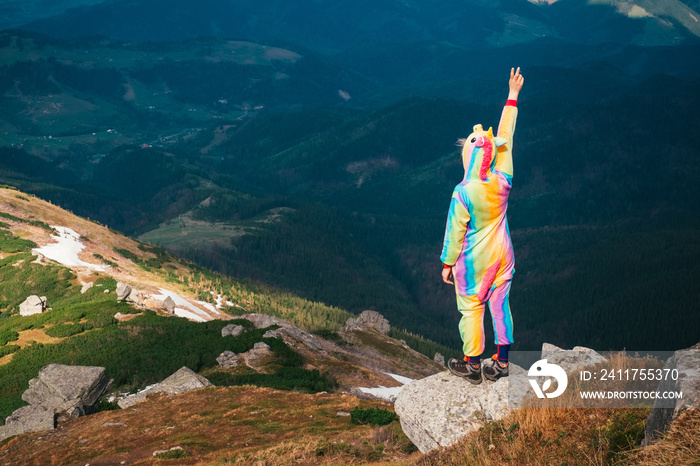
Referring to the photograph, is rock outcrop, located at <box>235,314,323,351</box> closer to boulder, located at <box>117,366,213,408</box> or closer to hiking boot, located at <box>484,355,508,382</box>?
boulder, located at <box>117,366,213,408</box>

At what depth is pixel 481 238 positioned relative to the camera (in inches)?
723

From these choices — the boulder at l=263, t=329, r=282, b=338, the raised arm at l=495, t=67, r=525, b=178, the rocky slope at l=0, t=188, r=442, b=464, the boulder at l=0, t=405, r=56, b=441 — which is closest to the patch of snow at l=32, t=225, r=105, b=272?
the rocky slope at l=0, t=188, r=442, b=464

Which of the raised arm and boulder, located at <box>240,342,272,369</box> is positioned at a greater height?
the raised arm

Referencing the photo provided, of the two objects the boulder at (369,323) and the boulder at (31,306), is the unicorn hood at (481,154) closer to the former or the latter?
the boulder at (31,306)

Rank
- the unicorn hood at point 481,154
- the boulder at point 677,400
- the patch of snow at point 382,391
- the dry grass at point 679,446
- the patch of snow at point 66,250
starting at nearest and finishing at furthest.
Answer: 1. the dry grass at point 679,446
2. the boulder at point 677,400
3. the unicorn hood at point 481,154
4. the patch of snow at point 382,391
5. the patch of snow at point 66,250

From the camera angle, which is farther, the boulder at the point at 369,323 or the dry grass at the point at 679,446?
the boulder at the point at 369,323

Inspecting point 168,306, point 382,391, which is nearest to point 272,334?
point 382,391

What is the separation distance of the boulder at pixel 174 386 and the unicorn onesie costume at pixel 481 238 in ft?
70.3

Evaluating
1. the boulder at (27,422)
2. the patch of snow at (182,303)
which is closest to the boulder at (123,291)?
the patch of snow at (182,303)

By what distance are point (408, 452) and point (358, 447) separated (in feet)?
6.42

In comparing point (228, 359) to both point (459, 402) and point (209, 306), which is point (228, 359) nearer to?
point (209, 306)

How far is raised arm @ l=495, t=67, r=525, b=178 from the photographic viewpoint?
18.9 m

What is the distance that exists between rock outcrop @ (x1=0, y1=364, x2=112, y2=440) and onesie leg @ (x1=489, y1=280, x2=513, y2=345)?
75.6 feet

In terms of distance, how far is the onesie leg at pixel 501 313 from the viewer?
61.3 ft
